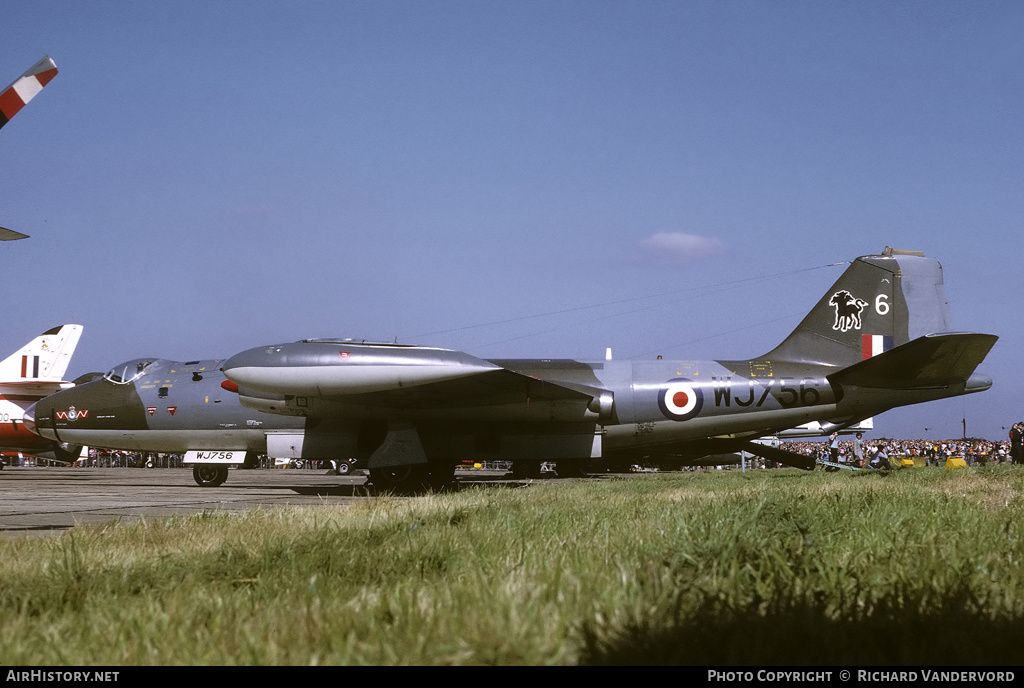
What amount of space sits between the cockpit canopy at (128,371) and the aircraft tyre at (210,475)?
7.94ft

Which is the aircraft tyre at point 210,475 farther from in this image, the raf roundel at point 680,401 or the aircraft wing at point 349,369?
the raf roundel at point 680,401

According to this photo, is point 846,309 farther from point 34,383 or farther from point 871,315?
point 34,383

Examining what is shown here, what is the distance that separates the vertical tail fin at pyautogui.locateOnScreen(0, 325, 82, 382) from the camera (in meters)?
33.9

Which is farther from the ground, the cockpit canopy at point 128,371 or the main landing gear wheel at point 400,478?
the cockpit canopy at point 128,371

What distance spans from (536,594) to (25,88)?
453 cm

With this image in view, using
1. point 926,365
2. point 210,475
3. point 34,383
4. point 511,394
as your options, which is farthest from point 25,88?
point 34,383

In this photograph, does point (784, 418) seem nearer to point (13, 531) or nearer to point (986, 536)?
point (986, 536)

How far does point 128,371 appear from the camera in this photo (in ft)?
53.4

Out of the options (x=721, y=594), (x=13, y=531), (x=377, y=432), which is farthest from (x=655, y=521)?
(x=377, y=432)

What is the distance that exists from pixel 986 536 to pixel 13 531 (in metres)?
6.98

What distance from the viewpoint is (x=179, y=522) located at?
553 cm

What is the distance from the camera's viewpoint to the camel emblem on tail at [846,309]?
16.0 meters

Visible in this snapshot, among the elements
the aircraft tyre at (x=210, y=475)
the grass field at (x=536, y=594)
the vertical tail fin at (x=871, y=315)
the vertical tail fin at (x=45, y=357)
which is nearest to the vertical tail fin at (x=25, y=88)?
the grass field at (x=536, y=594)

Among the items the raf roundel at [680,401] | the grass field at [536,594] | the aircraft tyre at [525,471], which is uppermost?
the raf roundel at [680,401]
